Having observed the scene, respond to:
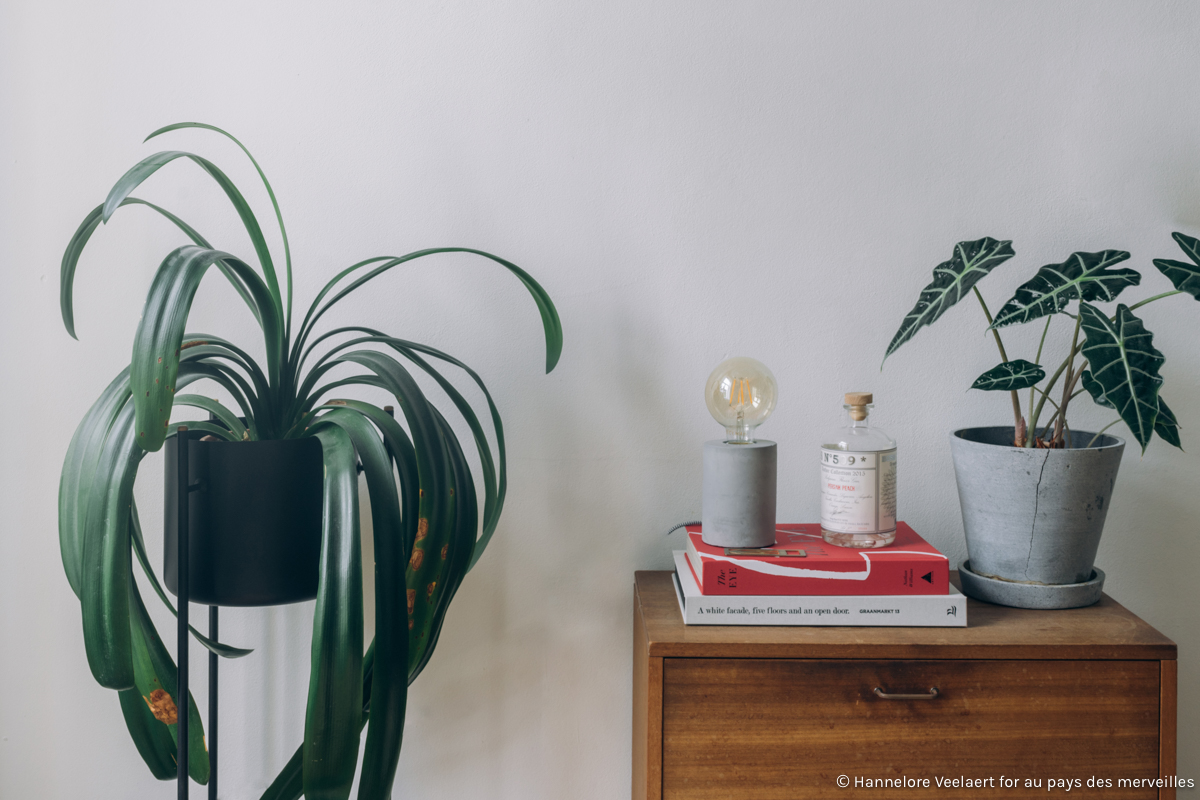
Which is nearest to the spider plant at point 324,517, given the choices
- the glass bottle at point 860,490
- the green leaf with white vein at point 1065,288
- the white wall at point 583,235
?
the white wall at point 583,235

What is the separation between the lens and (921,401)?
42.8 inches

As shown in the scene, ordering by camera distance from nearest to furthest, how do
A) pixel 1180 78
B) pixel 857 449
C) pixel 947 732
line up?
1. pixel 947 732
2. pixel 857 449
3. pixel 1180 78

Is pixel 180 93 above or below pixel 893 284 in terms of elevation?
above

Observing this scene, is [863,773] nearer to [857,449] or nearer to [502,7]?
[857,449]

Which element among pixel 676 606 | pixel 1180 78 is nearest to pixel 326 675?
pixel 676 606

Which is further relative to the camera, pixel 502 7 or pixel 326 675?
pixel 502 7

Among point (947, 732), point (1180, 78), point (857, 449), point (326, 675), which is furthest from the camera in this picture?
point (1180, 78)

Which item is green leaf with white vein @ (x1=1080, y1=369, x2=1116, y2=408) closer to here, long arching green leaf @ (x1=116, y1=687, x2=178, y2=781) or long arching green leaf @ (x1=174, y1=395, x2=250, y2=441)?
long arching green leaf @ (x1=174, y1=395, x2=250, y2=441)

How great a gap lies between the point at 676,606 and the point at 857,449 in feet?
0.96

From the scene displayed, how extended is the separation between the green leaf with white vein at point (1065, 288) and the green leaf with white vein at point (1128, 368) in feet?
0.17

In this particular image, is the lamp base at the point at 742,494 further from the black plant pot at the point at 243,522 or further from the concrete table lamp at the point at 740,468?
the black plant pot at the point at 243,522

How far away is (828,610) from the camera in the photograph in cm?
84

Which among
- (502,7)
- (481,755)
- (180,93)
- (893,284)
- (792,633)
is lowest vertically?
(481,755)

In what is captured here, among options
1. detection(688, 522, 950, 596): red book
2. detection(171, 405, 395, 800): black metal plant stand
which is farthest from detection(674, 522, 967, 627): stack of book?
detection(171, 405, 395, 800): black metal plant stand
